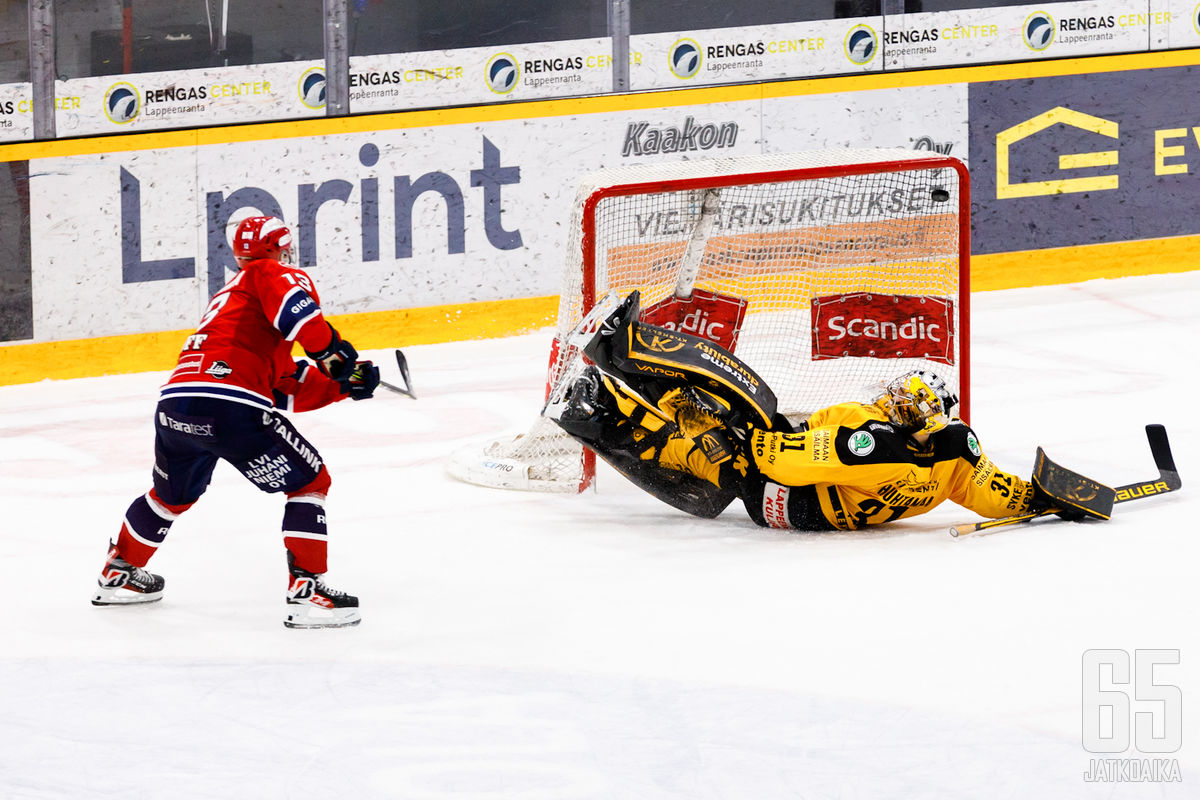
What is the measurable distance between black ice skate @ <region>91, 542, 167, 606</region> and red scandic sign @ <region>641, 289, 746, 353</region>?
216 centimetres

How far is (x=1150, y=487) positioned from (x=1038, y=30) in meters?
4.46

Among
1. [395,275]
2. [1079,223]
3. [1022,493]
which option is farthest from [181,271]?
[1079,223]

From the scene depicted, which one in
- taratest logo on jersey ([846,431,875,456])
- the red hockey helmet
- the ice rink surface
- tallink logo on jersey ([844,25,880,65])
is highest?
tallink logo on jersey ([844,25,880,65])

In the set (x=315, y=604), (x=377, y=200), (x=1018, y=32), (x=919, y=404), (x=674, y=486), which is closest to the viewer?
(x=315, y=604)

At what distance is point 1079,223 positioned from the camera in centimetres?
958

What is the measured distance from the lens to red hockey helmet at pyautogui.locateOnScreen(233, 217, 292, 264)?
4.55m

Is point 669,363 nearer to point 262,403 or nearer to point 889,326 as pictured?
point 889,326

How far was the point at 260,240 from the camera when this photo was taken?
455cm

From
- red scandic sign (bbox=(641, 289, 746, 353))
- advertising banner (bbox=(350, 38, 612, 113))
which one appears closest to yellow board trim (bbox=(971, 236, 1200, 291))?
advertising banner (bbox=(350, 38, 612, 113))

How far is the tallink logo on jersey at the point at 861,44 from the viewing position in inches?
360

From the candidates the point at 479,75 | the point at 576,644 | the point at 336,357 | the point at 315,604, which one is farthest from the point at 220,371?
the point at 479,75

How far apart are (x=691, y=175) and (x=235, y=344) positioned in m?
2.30

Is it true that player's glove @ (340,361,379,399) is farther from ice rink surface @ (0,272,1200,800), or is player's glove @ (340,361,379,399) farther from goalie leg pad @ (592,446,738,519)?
goalie leg pad @ (592,446,738,519)

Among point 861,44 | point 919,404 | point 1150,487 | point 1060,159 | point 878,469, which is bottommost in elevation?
point 1150,487
